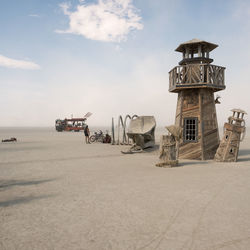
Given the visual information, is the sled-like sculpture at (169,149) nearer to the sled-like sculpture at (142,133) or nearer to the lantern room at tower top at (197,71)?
the lantern room at tower top at (197,71)

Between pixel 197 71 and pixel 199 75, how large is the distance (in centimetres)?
28

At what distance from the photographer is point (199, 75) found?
45.4 feet

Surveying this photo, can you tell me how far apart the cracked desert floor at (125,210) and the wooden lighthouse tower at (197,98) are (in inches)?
180

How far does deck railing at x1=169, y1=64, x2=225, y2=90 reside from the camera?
1377cm

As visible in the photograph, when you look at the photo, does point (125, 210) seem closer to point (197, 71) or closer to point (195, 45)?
point (197, 71)

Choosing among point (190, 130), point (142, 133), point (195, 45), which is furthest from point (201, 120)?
point (142, 133)

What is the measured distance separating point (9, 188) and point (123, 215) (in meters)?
4.69

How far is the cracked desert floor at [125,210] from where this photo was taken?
4.23 meters

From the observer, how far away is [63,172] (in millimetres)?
10398

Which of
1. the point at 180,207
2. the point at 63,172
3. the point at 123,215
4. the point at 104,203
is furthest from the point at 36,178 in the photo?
the point at 180,207

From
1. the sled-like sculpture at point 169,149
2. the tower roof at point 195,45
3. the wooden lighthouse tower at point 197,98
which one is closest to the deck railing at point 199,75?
the wooden lighthouse tower at point 197,98

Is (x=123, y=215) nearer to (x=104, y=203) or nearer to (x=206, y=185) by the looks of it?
(x=104, y=203)

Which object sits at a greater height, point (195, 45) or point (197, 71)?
point (195, 45)

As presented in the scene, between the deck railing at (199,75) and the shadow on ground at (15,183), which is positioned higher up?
the deck railing at (199,75)
